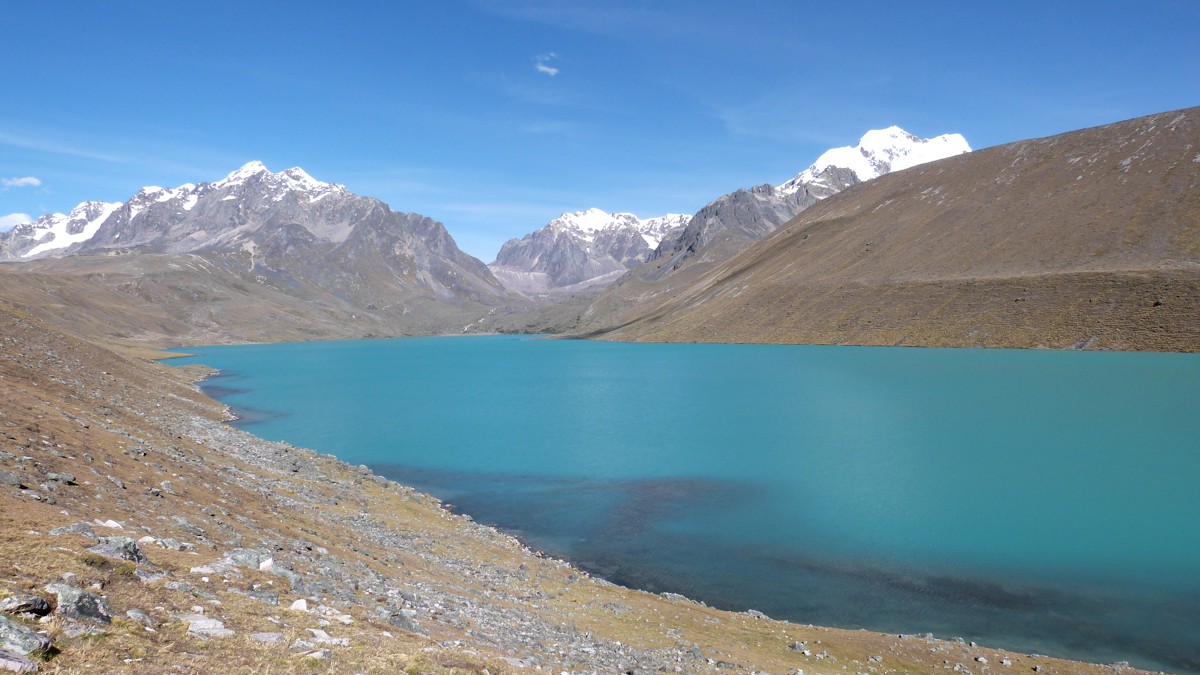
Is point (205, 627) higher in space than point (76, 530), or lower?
lower

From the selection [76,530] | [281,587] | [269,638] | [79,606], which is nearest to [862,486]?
[281,587]

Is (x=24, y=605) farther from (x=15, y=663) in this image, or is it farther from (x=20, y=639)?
(x=15, y=663)

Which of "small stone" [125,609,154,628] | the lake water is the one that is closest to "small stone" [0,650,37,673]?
"small stone" [125,609,154,628]

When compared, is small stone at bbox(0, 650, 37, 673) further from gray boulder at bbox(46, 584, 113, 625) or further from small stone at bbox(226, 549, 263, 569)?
small stone at bbox(226, 549, 263, 569)

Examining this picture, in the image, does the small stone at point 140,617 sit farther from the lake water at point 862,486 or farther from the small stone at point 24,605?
the lake water at point 862,486

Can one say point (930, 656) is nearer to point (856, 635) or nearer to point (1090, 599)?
point (856, 635)

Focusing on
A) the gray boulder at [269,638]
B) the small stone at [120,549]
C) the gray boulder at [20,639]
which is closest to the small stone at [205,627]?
the gray boulder at [269,638]
